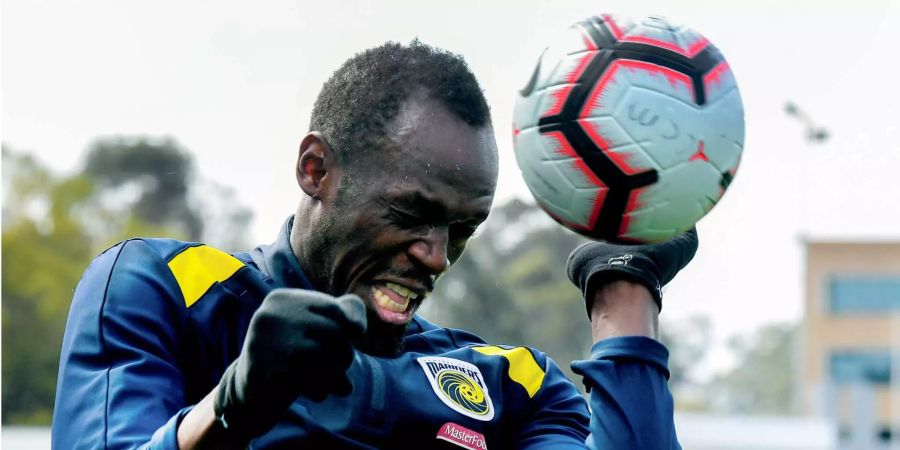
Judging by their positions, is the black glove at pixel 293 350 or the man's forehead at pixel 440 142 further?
the man's forehead at pixel 440 142

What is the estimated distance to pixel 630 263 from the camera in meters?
3.24

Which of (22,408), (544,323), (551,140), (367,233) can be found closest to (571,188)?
(551,140)

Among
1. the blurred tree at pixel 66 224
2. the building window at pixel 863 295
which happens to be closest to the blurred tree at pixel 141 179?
the blurred tree at pixel 66 224

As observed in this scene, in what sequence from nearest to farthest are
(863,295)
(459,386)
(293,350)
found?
(293,350) < (459,386) < (863,295)

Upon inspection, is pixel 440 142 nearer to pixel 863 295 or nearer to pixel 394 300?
pixel 394 300

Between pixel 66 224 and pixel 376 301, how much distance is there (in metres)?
39.5

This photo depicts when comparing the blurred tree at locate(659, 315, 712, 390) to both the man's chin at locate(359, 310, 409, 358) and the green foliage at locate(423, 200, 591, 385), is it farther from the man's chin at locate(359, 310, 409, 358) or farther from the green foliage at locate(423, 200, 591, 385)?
the man's chin at locate(359, 310, 409, 358)

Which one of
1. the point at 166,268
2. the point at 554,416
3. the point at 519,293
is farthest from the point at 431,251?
the point at 519,293

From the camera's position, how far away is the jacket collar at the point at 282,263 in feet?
11.8

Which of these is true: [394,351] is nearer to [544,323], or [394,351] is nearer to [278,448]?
[278,448]

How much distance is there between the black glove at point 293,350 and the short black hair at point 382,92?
3.09ft

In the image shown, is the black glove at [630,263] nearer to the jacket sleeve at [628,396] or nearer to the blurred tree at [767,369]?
the jacket sleeve at [628,396]

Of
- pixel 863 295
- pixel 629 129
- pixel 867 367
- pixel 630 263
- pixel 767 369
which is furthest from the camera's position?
pixel 767 369

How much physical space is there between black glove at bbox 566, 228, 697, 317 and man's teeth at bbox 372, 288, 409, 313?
421 millimetres
